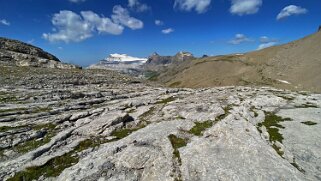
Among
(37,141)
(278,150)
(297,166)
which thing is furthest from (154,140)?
(297,166)

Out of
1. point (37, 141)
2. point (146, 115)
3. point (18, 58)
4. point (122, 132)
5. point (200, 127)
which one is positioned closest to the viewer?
point (37, 141)

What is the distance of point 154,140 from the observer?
99.4ft

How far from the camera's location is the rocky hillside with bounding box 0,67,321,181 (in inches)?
936

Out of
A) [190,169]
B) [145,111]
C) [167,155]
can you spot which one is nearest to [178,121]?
[145,111]

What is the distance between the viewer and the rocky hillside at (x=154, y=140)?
2378 centimetres

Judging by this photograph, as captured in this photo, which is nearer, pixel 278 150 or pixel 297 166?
pixel 297 166

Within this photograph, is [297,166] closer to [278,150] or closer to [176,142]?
[278,150]

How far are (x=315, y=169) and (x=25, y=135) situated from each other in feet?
114

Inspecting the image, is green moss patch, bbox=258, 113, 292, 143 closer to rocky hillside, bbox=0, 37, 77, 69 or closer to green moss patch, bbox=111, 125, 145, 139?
green moss patch, bbox=111, 125, 145, 139

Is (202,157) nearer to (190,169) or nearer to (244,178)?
(190,169)

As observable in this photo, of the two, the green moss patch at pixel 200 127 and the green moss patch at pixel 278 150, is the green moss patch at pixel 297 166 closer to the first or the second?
the green moss patch at pixel 278 150

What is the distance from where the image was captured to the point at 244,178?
22969mm

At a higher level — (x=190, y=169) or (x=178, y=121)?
(x=178, y=121)

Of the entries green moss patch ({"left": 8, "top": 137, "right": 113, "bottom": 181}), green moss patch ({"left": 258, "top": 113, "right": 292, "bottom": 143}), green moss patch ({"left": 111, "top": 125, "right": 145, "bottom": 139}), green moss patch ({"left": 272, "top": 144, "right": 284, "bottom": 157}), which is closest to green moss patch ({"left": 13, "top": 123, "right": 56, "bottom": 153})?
green moss patch ({"left": 8, "top": 137, "right": 113, "bottom": 181})
